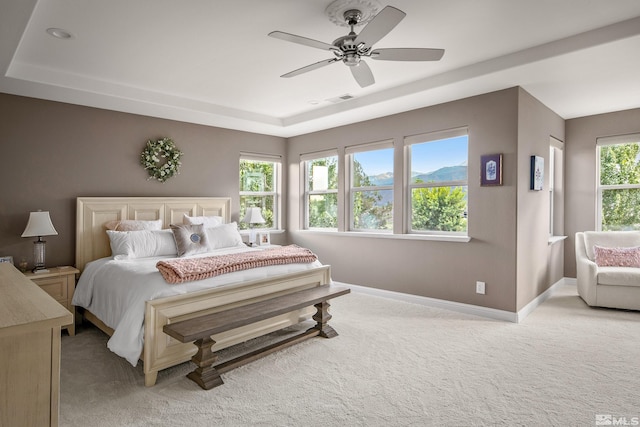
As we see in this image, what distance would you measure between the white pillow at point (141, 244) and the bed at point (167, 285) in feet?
0.68

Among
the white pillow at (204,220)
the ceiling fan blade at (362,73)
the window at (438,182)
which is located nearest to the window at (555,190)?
the window at (438,182)

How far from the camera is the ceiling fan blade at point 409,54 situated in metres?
2.49

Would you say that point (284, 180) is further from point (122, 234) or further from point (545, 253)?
point (545, 253)

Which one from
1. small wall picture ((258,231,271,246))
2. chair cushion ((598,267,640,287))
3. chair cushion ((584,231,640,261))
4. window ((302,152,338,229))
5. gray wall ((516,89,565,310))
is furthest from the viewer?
window ((302,152,338,229))

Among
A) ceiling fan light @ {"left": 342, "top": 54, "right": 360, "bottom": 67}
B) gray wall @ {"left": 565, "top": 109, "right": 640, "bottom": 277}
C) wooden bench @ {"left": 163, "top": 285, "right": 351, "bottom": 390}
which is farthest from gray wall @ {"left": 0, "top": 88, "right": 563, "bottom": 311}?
ceiling fan light @ {"left": 342, "top": 54, "right": 360, "bottom": 67}

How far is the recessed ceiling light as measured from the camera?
278 cm

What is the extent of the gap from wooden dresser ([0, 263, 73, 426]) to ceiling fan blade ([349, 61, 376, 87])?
2.39 m

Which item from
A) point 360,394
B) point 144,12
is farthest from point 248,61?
point 360,394

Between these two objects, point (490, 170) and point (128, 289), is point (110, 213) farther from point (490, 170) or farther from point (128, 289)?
point (490, 170)

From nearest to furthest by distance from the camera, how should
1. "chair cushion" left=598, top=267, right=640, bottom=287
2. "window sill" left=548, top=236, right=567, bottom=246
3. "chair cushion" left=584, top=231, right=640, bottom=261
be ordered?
"chair cushion" left=598, top=267, right=640, bottom=287, "chair cushion" left=584, top=231, right=640, bottom=261, "window sill" left=548, top=236, right=567, bottom=246

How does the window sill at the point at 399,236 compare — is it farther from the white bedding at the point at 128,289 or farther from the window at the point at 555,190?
the window at the point at 555,190

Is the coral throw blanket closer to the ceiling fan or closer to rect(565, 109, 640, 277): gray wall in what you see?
the ceiling fan

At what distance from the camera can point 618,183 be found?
5.02 m

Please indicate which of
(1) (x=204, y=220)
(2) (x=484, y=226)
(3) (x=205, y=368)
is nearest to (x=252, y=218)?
(1) (x=204, y=220)
